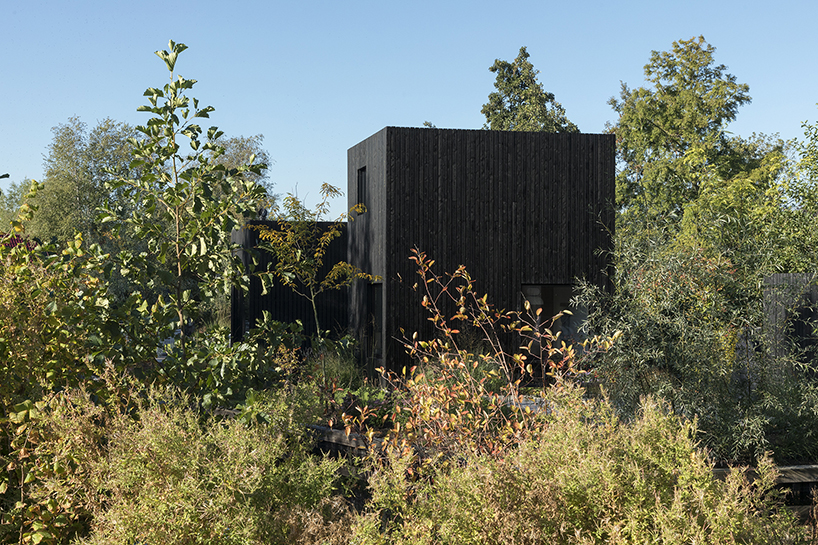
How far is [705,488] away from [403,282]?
881 centimetres

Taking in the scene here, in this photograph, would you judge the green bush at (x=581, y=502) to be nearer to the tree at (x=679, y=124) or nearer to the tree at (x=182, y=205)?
the tree at (x=182, y=205)

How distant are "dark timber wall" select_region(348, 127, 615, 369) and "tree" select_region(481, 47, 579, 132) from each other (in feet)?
40.1

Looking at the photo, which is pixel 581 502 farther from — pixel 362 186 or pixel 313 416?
pixel 362 186

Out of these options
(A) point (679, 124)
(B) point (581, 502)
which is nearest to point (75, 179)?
(A) point (679, 124)

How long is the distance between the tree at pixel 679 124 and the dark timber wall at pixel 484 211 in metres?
9.56

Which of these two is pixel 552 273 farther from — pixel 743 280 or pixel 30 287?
pixel 30 287

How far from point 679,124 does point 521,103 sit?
19.4 feet

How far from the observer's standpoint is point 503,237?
37.5ft

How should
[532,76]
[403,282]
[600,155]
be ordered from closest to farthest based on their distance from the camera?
[403,282]
[600,155]
[532,76]

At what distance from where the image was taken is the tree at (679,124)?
20859mm

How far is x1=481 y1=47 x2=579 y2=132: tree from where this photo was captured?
78.4 feet

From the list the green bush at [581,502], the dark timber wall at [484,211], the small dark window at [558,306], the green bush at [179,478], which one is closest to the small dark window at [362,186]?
the dark timber wall at [484,211]

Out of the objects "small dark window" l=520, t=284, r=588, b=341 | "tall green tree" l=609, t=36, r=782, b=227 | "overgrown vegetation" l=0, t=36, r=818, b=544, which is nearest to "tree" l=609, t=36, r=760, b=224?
"tall green tree" l=609, t=36, r=782, b=227

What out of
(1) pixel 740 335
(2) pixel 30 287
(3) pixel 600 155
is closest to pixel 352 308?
(3) pixel 600 155
